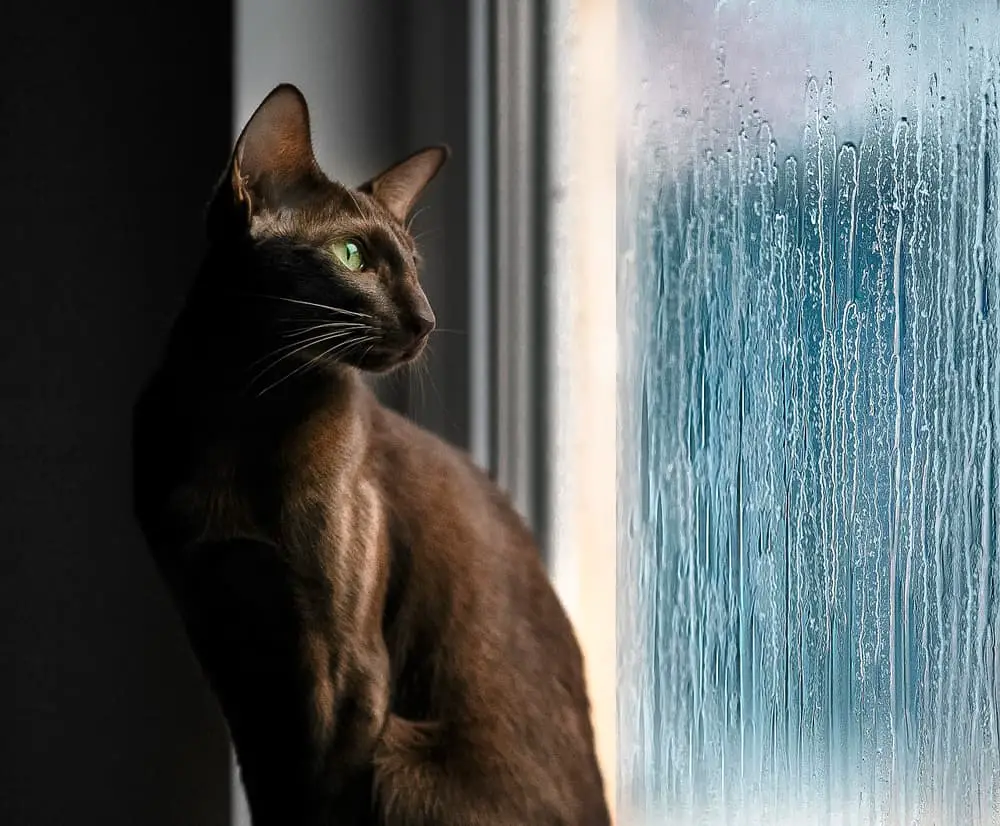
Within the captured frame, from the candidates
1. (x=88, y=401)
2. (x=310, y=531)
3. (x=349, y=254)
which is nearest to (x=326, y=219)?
(x=349, y=254)

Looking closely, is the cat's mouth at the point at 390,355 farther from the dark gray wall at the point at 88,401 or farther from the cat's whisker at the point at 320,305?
the dark gray wall at the point at 88,401

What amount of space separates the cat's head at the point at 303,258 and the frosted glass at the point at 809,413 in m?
0.33

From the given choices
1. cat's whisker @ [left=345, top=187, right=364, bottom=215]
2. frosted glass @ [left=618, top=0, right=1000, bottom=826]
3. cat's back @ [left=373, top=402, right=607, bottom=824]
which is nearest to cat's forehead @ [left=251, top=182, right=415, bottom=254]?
cat's whisker @ [left=345, top=187, right=364, bottom=215]

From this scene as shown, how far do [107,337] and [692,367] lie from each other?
1.96 feet

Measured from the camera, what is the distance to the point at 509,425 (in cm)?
104

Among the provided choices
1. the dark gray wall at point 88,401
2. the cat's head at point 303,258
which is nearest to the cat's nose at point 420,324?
the cat's head at point 303,258

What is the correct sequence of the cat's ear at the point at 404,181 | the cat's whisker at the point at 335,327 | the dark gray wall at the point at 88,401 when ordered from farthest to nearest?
the dark gray wall at the point at 88,401 → the cat's ear at the point at 404,181 → the cat's whisker at the point at 335,327

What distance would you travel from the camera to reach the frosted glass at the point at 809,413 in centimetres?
79

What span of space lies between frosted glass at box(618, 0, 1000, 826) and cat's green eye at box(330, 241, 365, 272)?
0.34 meters

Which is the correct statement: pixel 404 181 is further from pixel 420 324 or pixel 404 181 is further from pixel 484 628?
pixel 484 628

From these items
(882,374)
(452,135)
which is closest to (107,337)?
(452,135)

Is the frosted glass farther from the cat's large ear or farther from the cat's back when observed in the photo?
the cat's large ear

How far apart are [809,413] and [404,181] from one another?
1.21 ft

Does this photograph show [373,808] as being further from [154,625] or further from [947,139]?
[947,139]
